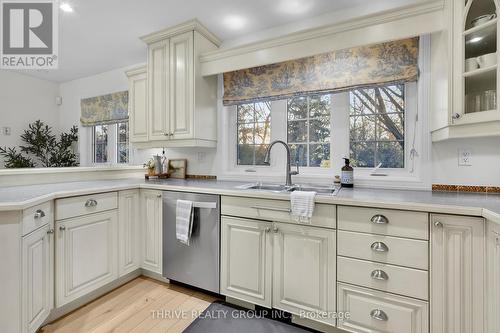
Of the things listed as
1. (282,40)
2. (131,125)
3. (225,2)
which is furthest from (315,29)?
(131,125)

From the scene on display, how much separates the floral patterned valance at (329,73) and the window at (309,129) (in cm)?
19

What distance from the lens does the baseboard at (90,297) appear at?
1.61 metres

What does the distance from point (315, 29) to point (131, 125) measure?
6.83 ft

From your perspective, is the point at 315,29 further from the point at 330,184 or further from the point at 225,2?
the point at 330,184

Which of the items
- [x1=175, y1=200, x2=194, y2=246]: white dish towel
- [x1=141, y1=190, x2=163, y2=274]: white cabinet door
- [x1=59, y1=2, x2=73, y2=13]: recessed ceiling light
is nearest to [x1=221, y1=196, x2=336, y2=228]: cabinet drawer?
[x1=175, y1=200, x2=194, y2=246]: white dish towel

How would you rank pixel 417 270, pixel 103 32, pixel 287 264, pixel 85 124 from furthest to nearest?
pixel 85 124 < pixel 103 32 < pixel 287 264 < pixel 417 270

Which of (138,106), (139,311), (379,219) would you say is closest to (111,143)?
(138,106)

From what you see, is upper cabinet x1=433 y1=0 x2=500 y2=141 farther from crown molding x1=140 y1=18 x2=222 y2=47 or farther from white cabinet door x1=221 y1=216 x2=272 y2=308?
crown molding x1=140 y1=18 x2=222 y2=47

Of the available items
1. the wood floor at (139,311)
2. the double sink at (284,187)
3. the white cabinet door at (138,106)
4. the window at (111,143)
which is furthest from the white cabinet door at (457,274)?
the window at (111,143)

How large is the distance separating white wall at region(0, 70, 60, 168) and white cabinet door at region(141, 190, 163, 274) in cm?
322

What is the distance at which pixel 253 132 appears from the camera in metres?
2.39

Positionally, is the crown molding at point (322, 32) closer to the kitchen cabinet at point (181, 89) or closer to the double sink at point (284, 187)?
the kitchen cabinet at point (181, 89)

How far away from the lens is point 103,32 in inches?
93.7

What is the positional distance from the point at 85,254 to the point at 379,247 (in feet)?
6.38
